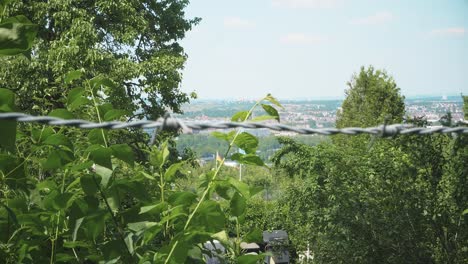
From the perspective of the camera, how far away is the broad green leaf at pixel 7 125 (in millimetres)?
1090

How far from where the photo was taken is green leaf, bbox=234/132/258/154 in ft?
4.69

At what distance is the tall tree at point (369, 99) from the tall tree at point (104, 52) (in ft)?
40.1

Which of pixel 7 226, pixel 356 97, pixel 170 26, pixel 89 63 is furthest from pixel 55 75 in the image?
pixel 356 97

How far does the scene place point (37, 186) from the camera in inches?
56.3

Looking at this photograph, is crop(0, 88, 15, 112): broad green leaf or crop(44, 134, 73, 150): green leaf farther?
crop(44, 134, 73, 150): green leaf

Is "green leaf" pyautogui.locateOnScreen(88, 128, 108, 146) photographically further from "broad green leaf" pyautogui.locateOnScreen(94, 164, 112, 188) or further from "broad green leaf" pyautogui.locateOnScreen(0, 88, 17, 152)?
"broad green leaf" pyautogui.locateOnScreen(0, 88, 17, 152)

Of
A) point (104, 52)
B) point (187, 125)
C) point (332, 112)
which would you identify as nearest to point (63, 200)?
point (187, 125)

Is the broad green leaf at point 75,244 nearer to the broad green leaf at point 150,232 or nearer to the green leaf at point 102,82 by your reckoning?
the broad green leaf at point 150,232

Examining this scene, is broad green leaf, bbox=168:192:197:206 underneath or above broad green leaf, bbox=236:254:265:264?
above

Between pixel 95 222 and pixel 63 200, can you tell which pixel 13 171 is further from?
pixel 95 222

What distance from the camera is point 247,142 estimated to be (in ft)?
4.74

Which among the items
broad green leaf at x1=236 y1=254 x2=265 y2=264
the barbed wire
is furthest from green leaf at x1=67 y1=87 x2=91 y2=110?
broad green leaf at x1=236 y1=254 x2=265 y2=264

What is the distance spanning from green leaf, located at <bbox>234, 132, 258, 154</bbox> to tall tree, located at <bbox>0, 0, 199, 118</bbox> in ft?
24.4

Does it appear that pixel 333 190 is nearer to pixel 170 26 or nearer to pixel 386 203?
pixel 386 203
